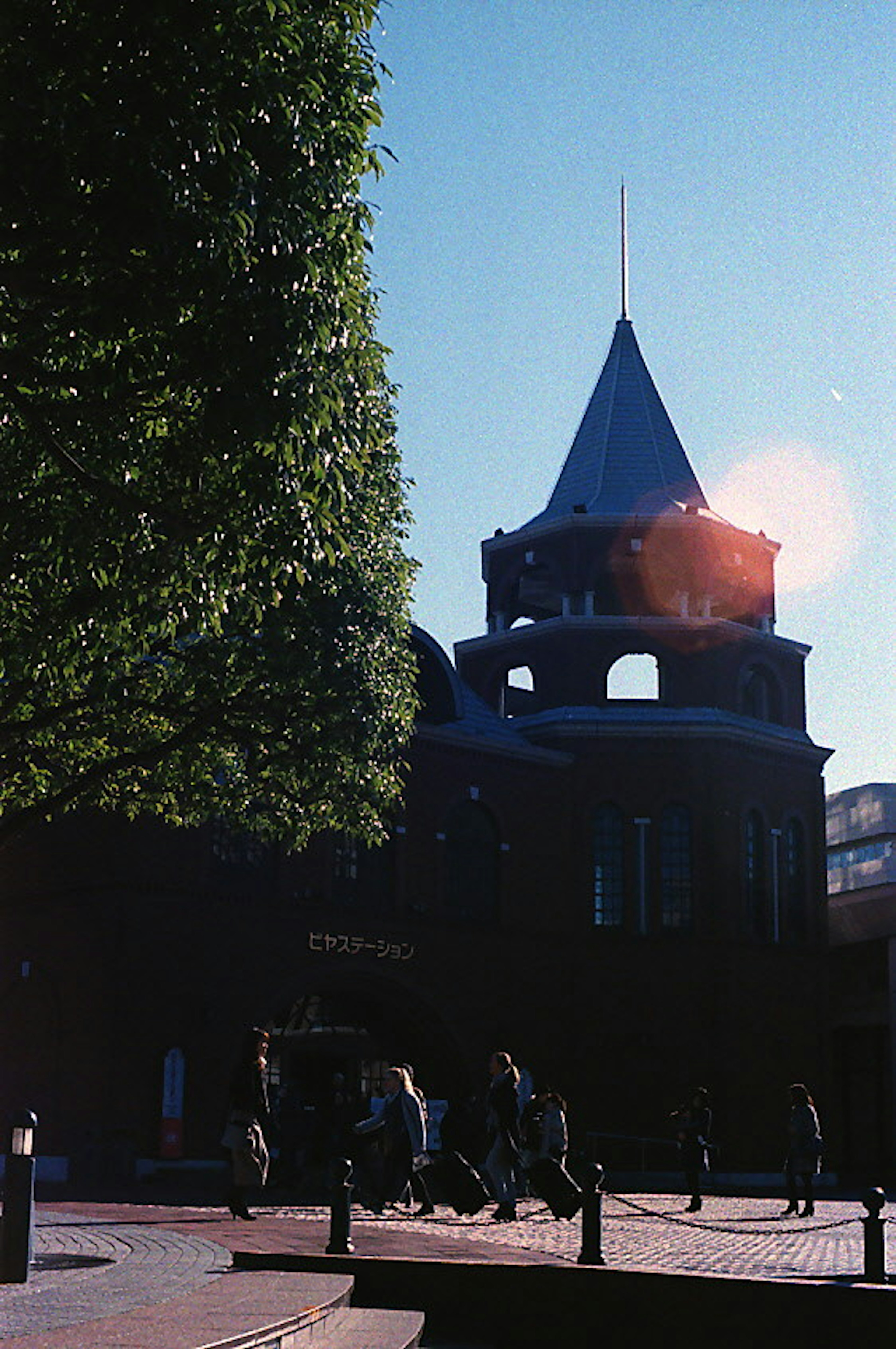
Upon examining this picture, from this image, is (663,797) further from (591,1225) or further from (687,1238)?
(591,1225)

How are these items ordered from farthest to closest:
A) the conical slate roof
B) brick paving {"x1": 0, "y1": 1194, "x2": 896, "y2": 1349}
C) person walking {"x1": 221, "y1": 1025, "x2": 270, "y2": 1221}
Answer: the conical slate roof, person walking {"x1": 221, "y1": 1025, "x2": 270, "y2": 1221}, brick paving {"x1": 0, "y1": 1194, "x2": 896, "y2": 1349}

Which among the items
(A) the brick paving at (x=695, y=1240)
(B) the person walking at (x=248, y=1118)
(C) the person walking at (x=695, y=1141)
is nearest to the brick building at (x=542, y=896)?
(C) the person walking at (x=695, y=1141)

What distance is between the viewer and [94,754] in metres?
19.5

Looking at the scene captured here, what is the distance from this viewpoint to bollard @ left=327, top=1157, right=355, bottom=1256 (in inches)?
540

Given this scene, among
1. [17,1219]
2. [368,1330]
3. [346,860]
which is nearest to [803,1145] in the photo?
[346,860]

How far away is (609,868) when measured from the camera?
128 feet

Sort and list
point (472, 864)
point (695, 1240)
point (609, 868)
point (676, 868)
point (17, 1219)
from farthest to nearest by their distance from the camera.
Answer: point (676, 868) → point (609, 868) → point (472, 864) → point (695, 1240) → point (17, 1219)

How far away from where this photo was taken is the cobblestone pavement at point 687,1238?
15102 mm

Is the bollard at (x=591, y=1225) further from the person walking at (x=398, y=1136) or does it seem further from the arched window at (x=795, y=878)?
the arched window at (x=795, y=878)

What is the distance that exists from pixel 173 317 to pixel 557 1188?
1070 centimetres

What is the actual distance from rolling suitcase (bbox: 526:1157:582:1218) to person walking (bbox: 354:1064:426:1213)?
1.55 meters

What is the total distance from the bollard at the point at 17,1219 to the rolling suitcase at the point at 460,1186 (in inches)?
295

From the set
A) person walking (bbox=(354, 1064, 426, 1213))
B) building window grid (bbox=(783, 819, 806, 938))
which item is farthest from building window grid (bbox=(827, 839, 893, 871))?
person walking (bbox=(354, 1064, 426, 1213))

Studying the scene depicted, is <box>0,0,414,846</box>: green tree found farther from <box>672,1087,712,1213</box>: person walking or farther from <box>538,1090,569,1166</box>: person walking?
<box>672,1087,712,1213</box>: person walking
